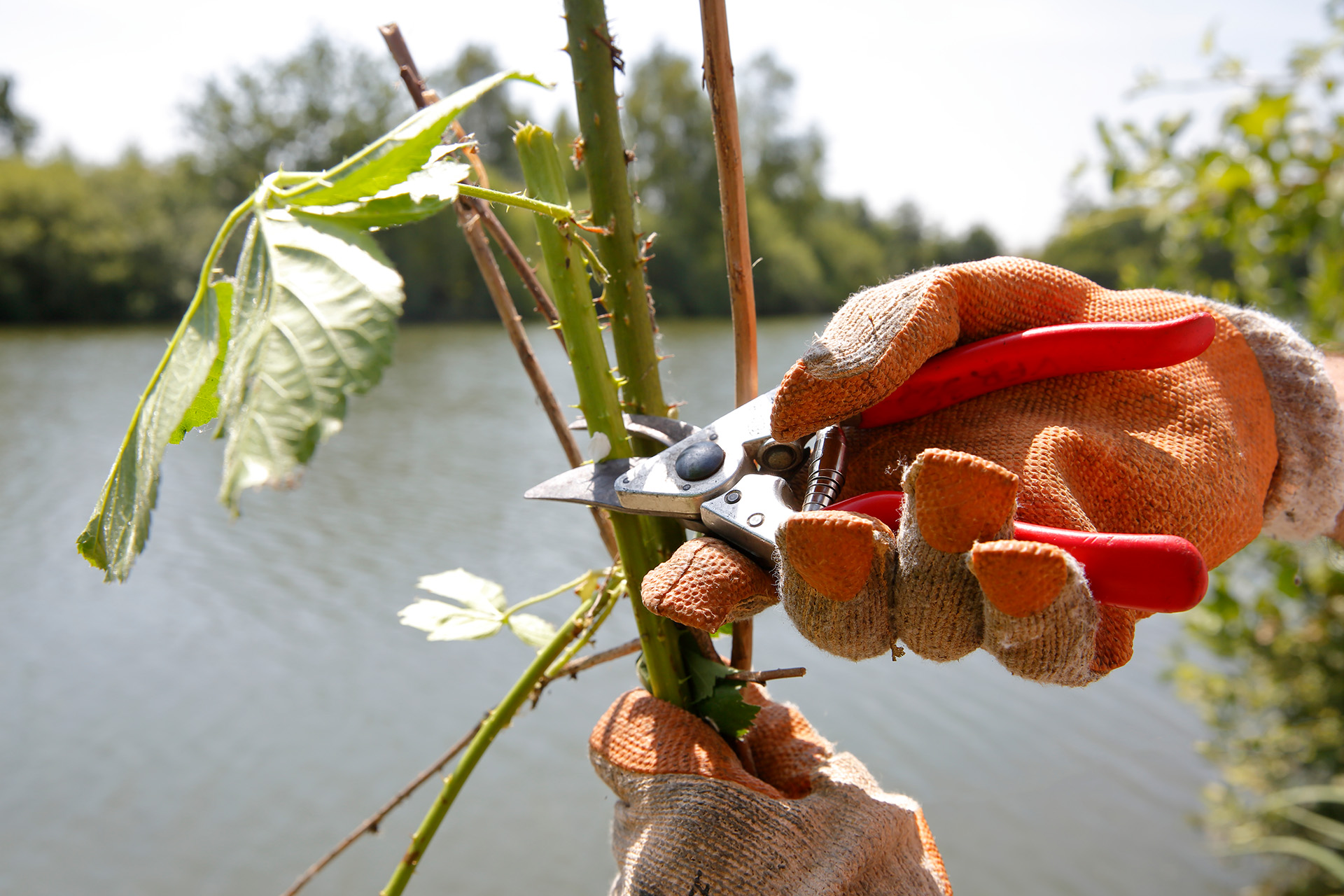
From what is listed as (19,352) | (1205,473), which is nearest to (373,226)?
(1205,473)

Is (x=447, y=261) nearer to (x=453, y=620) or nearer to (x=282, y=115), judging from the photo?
(x=282, y=115)

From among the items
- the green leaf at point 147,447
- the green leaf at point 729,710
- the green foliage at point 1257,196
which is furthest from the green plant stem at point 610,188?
the green foliage at point 1257,196

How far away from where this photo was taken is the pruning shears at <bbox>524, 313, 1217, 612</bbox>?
2.21 ft

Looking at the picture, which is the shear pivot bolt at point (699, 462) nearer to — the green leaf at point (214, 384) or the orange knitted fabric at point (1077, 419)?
the orange knitted fabric at point (1077, 419)

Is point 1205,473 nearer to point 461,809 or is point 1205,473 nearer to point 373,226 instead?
point 373,226

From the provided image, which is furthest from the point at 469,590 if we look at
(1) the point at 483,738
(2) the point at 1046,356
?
(2) the point at 1046,356

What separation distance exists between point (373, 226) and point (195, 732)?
222 inches

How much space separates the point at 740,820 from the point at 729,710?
0.34 feet

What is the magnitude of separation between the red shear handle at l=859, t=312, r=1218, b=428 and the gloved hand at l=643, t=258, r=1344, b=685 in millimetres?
14

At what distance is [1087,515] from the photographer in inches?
24.0

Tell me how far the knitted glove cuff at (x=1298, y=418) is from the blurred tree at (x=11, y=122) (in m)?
48.7

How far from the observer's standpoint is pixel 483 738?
33.4 inches

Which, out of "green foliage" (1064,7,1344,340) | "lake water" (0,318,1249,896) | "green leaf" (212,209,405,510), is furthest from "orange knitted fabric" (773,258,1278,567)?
"lake water" (0,318,1249,896)

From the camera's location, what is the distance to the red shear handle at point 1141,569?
50 cm
